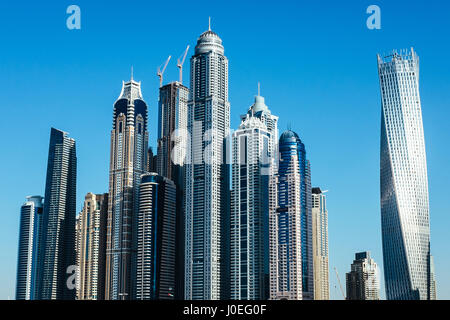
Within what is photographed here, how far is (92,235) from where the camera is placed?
245 feet

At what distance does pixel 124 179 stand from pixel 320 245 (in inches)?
906

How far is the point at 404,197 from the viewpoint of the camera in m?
59.8

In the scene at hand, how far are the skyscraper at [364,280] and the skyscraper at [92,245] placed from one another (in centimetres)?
2706

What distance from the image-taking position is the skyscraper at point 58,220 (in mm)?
70375

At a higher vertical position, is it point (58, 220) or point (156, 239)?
point (58, 220)

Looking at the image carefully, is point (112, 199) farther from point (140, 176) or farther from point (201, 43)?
point (201, 43)

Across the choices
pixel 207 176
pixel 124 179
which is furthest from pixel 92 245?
pixel 207 176

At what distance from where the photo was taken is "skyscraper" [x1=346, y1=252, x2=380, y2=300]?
2729 inches

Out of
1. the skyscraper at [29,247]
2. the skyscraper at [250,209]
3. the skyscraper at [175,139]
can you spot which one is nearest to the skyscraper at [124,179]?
the skyscraper at [175,139]

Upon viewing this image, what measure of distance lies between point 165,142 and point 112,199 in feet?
28.8

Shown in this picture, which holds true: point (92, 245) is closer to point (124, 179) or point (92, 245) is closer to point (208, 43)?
point (124, 179)

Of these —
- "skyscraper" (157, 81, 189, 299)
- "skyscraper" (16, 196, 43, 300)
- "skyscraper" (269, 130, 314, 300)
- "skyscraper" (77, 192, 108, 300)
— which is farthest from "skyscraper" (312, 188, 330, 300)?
"skyscraper" (16, 196, 43, 300)

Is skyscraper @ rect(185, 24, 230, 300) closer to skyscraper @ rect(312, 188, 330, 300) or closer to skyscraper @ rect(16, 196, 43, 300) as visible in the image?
skyscraper @ rect(312, 188, 330, 300)
